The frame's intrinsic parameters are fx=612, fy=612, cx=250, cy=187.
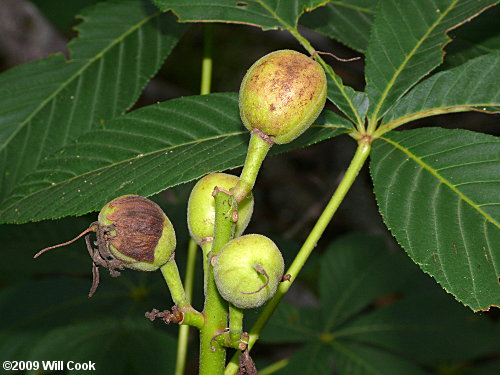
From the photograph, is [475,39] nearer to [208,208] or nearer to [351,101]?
[351,101]

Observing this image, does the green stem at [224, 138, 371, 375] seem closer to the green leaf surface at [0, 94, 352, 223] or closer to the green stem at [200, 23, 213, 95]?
the green leaf surface at [0, 94, 352, 223]

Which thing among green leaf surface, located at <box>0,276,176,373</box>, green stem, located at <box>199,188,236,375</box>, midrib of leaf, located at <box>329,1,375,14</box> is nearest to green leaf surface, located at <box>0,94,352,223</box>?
green stem, located at <box>199,188,236,375</box>

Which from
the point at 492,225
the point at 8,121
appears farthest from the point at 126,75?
the point at 492,225

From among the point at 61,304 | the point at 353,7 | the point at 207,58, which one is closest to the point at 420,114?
the point at 353,7

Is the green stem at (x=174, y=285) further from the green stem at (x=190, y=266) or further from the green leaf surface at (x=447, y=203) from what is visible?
the green stem at (x=190, y=266)

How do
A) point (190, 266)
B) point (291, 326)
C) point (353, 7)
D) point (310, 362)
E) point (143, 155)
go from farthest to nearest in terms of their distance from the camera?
point (291, 326)
point (310, 362)
point (353, 7)
point (190, 266)
point (143, 155)

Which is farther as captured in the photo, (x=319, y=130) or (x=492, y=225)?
(x=319, y=130)

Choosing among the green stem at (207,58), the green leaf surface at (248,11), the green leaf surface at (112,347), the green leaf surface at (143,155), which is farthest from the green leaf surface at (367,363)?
the green leaf surface at (248,11)

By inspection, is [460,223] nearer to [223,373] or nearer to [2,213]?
[223,373]
